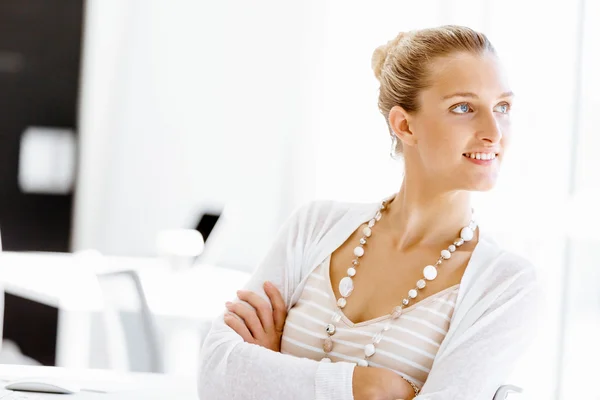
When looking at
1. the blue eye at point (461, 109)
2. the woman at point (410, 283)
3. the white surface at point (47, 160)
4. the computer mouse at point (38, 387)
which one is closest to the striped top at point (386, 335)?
the woman at point (410, 283)

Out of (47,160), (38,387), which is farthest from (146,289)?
(47,160)

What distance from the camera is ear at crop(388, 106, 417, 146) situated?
1.54 meters

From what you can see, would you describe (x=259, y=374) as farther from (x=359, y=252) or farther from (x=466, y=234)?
(x=466, y=234)

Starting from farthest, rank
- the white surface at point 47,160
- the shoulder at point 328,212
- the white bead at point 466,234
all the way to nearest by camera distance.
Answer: the white surface at point 47,160, the shoulder at point 328,212, the white bead at point 466,234

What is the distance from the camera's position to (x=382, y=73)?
164 centimetres

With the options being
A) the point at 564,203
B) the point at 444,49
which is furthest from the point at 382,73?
the point at 564,203

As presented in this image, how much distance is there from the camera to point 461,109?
1454mm

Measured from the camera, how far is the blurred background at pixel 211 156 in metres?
2.62

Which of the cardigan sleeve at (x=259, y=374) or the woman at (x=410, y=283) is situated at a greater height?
the woman at (x=410, y=283)

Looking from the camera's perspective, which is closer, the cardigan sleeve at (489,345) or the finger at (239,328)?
the cardigan sleeve at (489,345)

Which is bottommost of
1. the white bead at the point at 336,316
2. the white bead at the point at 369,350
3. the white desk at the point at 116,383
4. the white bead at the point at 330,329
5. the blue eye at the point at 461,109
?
the white desk at the point at 116,383

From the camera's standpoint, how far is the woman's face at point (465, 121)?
142 centimetres

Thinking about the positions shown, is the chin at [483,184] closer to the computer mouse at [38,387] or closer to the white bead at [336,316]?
the white bead at [336,316]

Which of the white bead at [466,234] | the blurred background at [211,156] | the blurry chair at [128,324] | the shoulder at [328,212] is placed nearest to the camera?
the white bead at [466,234]
